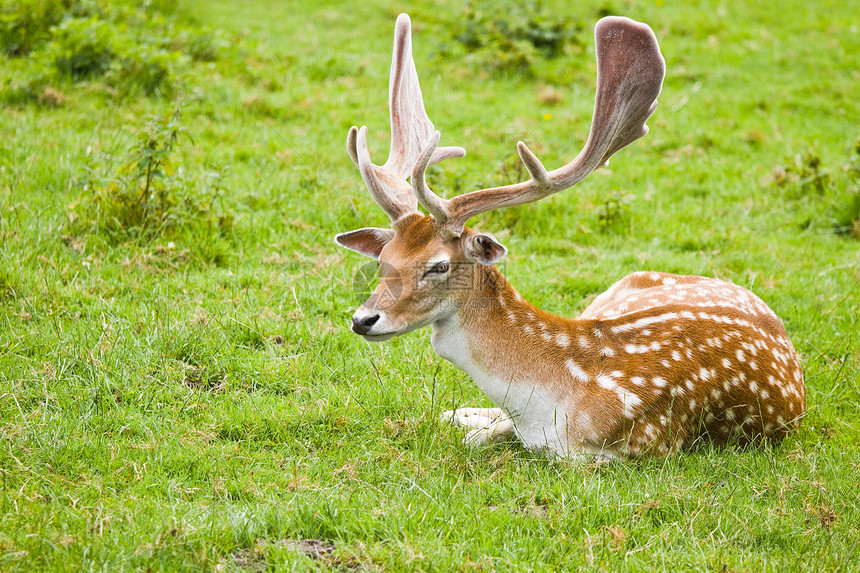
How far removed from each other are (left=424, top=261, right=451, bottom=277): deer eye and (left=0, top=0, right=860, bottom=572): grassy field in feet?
2.62

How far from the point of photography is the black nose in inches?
155

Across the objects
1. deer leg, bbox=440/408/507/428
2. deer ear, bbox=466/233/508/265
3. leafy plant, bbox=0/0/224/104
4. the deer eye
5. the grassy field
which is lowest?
deer leg, bbox=440/408/507/428

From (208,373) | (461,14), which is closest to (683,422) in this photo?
(208,373)

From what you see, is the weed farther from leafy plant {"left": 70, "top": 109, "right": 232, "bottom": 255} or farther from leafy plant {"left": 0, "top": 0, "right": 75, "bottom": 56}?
leafy plant {"left": 0, "top": 0, "right": 75, "bottom": 56}

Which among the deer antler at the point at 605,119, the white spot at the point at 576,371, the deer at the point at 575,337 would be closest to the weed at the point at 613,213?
the deer at the point at 575,337

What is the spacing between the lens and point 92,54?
8750 millimetres

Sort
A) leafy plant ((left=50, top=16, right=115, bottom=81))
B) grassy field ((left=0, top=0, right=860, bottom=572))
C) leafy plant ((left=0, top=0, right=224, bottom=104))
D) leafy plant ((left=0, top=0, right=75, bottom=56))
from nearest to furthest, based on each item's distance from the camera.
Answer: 1. grassy field ((left=0, top=0, right=860, bottom=572))
2. leafy plant ((left=0, top=0, right=224, bottom=104))
3. leafy plant ((left=50, top=16, right=115, bottom=81))
4. leafy plant ((left=0, top=0, right=75, bottom=56))

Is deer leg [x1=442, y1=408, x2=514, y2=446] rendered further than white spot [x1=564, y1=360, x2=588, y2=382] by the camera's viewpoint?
Yes

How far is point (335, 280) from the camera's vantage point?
19.5 ft

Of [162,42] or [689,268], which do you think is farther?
[162,42]

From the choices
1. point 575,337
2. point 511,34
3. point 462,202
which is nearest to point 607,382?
point 575,337

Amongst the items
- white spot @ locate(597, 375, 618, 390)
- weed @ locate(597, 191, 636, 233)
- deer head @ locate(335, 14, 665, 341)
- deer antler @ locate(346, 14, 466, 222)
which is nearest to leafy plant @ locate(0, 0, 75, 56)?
deer antler @ locate(346, 14, 466, 222)

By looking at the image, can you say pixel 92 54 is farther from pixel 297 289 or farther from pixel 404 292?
pixel 404 292

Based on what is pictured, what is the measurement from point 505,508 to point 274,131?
5.64 meters
